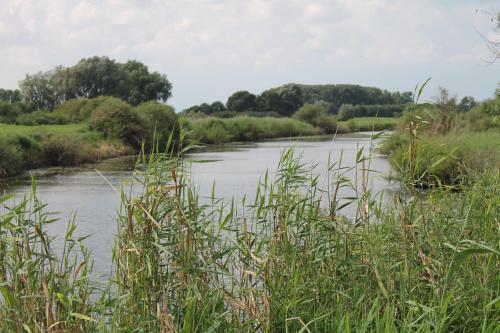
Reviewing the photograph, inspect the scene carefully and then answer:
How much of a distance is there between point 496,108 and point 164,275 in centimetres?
978

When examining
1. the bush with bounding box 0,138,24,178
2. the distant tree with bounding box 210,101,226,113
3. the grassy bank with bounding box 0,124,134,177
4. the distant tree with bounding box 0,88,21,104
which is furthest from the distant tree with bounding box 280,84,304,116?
the bush with bounding box 0,138,24,178

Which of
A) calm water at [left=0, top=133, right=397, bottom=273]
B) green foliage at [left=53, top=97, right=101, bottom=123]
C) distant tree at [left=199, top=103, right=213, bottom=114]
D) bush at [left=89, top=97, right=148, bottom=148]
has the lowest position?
calm water at [left=0, top=133, right=397, bottom=273]

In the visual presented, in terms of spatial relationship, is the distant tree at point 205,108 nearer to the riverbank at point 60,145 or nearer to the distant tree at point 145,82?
the distant tree at point 145,82

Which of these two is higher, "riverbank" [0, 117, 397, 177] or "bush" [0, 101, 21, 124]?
"bush" [0, 101, 21, 124]

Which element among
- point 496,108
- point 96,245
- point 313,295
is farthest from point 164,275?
point 496,108

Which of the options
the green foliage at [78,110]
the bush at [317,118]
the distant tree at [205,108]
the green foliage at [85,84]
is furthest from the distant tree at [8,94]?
the bush at [317,118]

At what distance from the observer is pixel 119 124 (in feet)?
107

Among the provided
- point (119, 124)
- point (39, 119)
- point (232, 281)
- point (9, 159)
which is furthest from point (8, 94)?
point (232, 281)

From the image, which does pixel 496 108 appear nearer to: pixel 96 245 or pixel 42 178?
pixel 96 245

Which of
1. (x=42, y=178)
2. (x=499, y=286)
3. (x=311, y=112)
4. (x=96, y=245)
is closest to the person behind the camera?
(x=499, y=286)

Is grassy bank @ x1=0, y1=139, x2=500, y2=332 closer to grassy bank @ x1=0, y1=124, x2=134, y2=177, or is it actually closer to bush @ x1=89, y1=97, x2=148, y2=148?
grassy bank @ x1=0, y1=124, x2=134, y2=177

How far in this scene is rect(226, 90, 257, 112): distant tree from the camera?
81.2 metres

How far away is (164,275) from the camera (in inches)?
176

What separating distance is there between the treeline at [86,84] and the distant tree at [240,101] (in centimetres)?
1724
